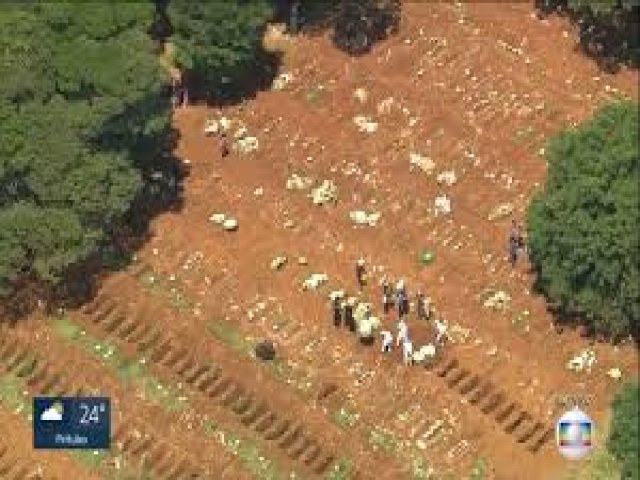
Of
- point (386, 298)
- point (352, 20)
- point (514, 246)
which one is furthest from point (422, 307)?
point (352, 20)

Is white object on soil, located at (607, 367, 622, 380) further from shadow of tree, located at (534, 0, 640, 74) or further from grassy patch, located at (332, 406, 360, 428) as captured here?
shadow of tree, located at (534, 0, 640, 74)

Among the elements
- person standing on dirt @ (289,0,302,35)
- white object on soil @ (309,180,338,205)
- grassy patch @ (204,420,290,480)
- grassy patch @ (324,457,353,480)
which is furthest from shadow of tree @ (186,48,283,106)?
grassy patch @ (324,457,353,480)

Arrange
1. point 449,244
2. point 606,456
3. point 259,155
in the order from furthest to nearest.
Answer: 1. point 259,155
2. point 449,244
3. point 606,456

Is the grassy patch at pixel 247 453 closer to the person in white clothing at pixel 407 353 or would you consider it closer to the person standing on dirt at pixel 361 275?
the person in white clothing at pixel 407 353

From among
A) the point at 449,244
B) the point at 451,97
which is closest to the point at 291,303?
the point at 449,244

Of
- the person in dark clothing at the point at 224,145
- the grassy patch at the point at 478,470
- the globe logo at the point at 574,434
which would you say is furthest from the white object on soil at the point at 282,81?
the grassy patch at the point at 478,470

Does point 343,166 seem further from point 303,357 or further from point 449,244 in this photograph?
point 303,357
